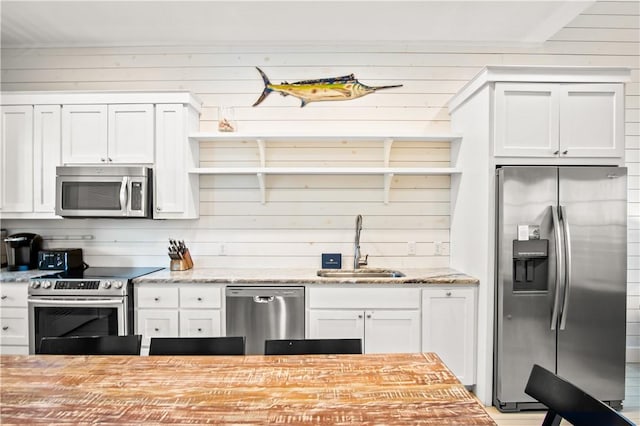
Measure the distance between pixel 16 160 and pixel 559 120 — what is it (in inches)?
163

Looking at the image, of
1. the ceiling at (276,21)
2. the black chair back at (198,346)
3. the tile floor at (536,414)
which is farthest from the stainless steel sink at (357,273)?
the ceiling at (276,21)

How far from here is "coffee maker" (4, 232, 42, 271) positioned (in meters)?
3.63

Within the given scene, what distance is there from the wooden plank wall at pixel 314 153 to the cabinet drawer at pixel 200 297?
2.06 ft

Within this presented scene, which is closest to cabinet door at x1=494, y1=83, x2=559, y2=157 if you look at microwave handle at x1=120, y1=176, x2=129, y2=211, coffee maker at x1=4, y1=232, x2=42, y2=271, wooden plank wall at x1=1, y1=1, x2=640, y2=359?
wooden plank wall at x1=1, y1=1, x2=640, y2=359

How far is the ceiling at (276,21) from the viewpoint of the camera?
3.17 metres

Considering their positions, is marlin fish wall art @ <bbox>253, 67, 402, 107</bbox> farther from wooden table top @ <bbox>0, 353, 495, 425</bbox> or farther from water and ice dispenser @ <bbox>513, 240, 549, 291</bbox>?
wooden table top @ <bbox>0, 353, 495, 425</bbox>

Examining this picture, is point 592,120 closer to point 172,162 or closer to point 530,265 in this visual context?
point 530,265

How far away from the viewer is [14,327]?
128 inches

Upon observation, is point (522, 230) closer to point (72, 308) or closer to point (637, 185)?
point (637, 185)

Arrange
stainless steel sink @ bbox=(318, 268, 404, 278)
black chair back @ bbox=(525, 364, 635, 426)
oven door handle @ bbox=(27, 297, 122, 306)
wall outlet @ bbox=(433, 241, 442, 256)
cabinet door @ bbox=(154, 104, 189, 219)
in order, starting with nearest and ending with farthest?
black chair back @ bbox=(525, 364, 635, 426)
oven door handle @ bbox=(27, 297, 122, 306)
cabinet door @ bbox=(154, 104, 189, 219)
stainless steel sink @ bbox=(318, 268, 404, 278)
wall outlet @ bbox=(433, 241, 442, 256)

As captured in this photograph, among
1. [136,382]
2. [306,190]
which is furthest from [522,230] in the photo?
[136,382]

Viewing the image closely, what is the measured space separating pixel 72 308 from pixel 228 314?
1.12 meters

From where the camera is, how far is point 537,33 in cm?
364

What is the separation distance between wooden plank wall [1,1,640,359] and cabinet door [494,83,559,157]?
2.86 feet
